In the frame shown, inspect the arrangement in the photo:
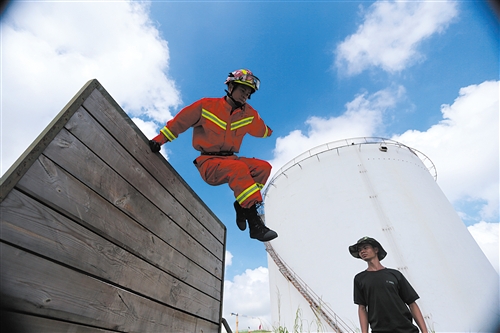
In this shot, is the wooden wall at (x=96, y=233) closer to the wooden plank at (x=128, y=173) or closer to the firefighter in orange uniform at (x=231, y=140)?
the wooden plank at (x=128, y=173)

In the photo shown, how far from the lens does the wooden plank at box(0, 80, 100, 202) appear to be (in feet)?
3.84

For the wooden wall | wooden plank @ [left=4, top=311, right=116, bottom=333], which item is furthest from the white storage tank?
wooden plank @ [left=4, top=311, right=116, bottom=333]

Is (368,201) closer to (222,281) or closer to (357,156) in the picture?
(357,156)

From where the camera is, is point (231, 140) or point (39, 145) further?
point (231, 140)

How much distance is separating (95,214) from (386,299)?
8.28ft

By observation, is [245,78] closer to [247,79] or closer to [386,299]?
[247,79]

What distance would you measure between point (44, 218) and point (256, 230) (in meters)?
1.73

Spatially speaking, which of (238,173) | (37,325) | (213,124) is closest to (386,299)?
(238,173)

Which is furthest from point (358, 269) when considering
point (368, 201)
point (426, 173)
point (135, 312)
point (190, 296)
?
point (135, 312)

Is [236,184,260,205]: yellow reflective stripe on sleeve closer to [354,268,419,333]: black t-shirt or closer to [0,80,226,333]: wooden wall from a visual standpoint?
[0,80,226,333]: wooden wall

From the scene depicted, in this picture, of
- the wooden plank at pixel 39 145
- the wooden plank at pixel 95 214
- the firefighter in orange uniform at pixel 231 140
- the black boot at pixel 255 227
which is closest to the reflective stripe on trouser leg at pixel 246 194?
the firefighter in orange uniform at pixel 231 140

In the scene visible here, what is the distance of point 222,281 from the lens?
329 cm

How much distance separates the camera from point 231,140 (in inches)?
115

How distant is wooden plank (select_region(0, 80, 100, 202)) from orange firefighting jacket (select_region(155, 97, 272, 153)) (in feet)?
3.33
